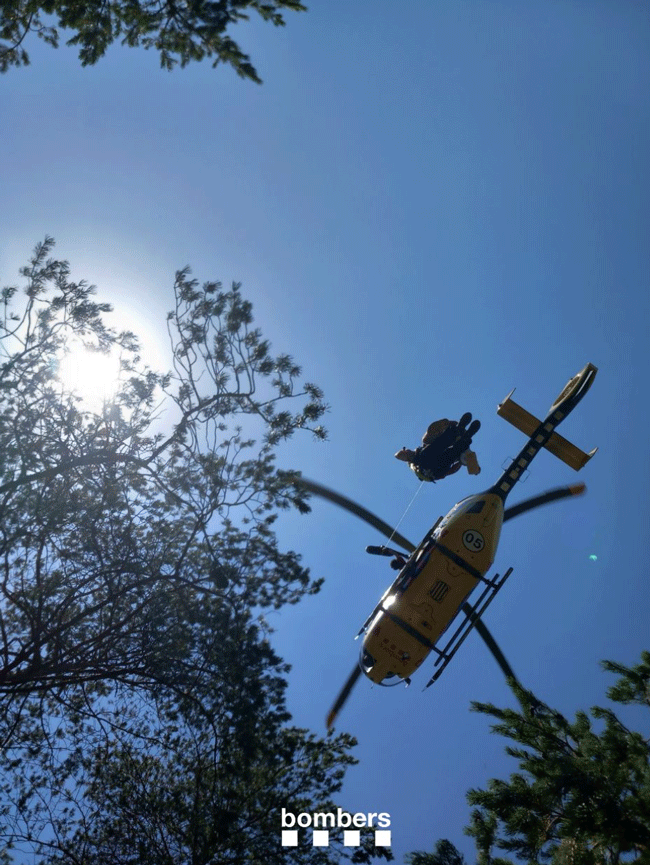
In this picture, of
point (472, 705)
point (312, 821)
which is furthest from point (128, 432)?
point (312, 821)

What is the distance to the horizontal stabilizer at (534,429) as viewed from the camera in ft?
32.1

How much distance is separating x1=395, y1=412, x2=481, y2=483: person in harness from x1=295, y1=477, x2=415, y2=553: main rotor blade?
4.34 ft

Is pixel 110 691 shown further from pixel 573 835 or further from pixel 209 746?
pixel 573 835

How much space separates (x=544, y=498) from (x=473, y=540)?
1704mm

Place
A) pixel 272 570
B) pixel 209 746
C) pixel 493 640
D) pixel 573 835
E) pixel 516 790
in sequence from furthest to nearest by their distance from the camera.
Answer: pixel 493 640 → pixel 272 570 → pixel 209 746 → pixel 516 790 → pixel 573 835

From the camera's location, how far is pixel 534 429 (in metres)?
9.77

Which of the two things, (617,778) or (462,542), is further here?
(462,542)

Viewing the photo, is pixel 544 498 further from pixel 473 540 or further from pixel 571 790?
pixel 571 790

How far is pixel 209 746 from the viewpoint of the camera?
26.0 ft

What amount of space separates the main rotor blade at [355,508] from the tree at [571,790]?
3.85 metres

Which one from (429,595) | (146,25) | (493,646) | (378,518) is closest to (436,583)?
(429,595)

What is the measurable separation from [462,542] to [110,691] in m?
5.76

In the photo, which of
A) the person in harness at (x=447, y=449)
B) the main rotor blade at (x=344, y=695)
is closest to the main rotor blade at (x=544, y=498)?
the person in harness at (x=447, y=449)

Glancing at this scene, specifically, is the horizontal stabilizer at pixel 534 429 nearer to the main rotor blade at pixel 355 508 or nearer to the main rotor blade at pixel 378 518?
the main rotor blade at pixel 378 518
